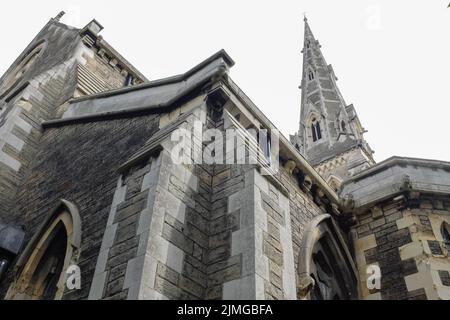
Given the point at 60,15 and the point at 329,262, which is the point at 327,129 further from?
the point at 329,262

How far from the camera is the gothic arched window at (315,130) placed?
A: 33500 millimetres

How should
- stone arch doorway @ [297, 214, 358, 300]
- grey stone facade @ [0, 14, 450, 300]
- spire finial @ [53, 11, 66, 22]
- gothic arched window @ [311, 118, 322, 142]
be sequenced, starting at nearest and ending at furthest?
grey stone facade @ [0, 14, 450, 300] < stone arch doorway @ [297, 214, 358, 300] < spire finial @ [53, 11, 66, 22] < gothic arched window @ [311, 118, 322, 142]

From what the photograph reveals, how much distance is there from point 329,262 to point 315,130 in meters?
27.9

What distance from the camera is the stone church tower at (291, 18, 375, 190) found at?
27.5 metres

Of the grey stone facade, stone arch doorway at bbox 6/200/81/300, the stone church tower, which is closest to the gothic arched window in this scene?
the stone church tower

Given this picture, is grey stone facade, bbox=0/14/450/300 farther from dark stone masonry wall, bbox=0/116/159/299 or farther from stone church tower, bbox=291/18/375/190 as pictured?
stone church tower, bbox=291/18/375/190

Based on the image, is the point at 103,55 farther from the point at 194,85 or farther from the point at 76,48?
the point at 194,85

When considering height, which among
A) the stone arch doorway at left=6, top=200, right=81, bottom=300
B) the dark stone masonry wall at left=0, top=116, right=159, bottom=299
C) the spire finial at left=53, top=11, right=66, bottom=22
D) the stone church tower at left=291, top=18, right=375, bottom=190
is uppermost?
the stone church tower at left=291, top=18, right=375, bottom=190

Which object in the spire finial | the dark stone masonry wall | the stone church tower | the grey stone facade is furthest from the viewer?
the stone church tower

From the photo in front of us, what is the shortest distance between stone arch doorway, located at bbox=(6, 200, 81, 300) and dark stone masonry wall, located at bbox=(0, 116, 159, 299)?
0.24 meters

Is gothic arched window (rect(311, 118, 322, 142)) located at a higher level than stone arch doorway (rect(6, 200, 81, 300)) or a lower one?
higher

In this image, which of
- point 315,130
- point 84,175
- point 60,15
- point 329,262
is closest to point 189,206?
point 84,175

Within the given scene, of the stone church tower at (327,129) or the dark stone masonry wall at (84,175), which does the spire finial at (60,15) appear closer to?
the dark stone masonry wall at (84,175)

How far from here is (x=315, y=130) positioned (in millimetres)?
34281
